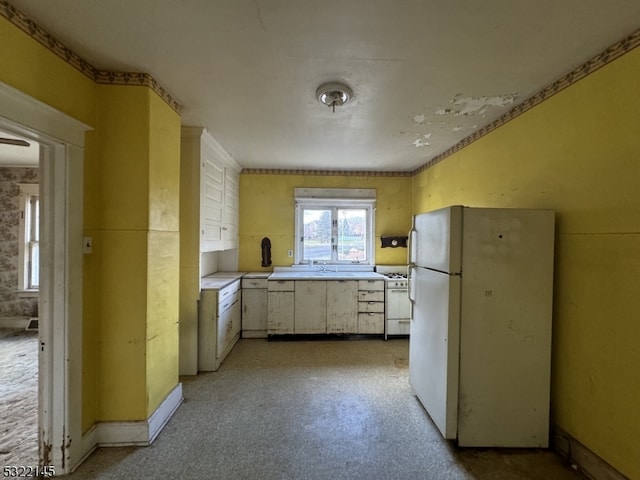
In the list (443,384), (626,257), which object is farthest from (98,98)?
(626,257)

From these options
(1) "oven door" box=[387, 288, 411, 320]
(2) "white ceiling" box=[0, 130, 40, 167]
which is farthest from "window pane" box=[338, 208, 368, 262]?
(2) "white ceiling" box=[0, 130, 40, 167]

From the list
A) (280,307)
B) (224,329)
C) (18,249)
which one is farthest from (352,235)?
(18,249)

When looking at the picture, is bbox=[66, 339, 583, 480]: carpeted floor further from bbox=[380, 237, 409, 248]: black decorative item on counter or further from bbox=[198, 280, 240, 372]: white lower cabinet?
bbox=[380, 237, 409, 248]: black decorative item on counter

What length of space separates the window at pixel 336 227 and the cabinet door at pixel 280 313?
796mm

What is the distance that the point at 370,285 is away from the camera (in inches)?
152

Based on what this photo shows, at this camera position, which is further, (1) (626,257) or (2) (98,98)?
(2) (98,98)

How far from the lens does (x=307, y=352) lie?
3457 mm

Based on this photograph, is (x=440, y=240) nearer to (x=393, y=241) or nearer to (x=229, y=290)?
(x=229, y=290)

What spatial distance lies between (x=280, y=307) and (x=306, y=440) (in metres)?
1.96

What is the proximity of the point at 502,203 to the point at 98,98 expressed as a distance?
3054mm

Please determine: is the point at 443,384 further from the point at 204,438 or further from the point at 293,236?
the point at 293,236

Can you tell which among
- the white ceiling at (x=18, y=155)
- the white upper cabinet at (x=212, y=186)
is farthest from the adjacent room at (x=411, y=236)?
the white ceiling at (x=18, y=155)

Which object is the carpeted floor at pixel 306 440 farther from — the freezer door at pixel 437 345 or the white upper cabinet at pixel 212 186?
the white upper cabinet at pixel 212 186

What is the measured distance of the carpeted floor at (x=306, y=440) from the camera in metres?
1.68
